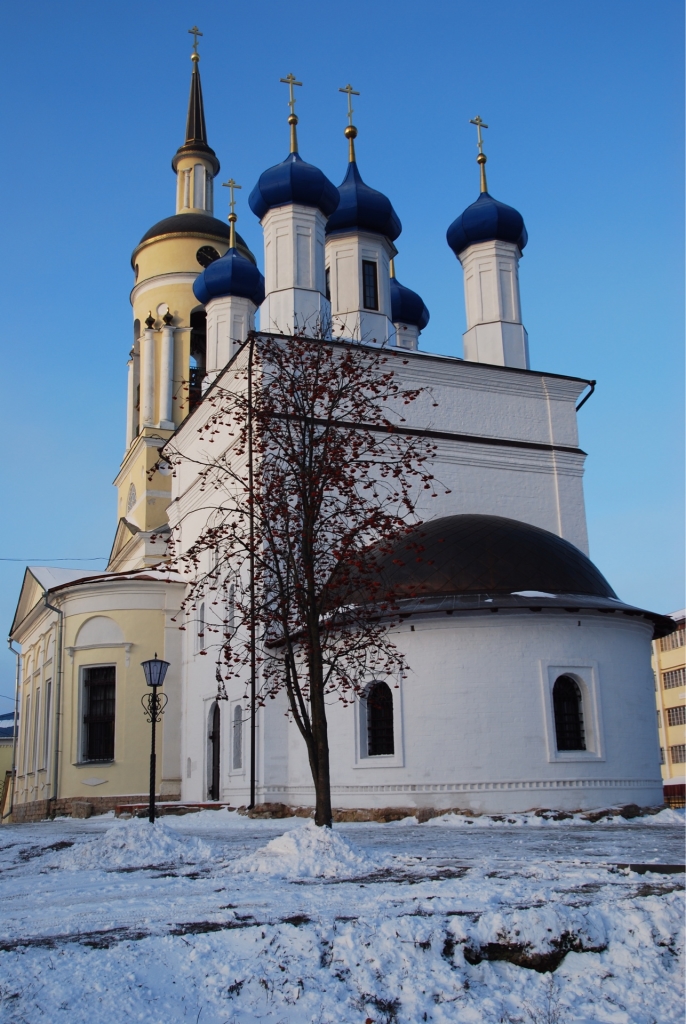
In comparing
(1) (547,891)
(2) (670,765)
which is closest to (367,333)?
(1) (547,891)

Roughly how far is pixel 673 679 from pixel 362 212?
3394 cm

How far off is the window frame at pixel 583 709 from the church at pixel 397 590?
0.04 meters

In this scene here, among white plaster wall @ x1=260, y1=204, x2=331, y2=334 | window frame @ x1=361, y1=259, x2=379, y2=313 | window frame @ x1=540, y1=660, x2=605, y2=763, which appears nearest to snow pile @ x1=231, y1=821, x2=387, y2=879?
window frame @ x1=540, y1=660, x2=605, y2=763

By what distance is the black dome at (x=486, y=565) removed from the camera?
15383 millimetres

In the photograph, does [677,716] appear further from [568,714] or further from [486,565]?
[486,565]

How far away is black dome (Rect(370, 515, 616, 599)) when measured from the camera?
15.4 m

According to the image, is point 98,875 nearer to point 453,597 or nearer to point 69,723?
point 453,597

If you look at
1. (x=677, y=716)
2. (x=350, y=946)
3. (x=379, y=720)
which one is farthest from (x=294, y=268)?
(x=677, y=716)

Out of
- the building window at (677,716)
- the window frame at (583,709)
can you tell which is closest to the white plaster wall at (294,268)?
the window frame at (583,709)

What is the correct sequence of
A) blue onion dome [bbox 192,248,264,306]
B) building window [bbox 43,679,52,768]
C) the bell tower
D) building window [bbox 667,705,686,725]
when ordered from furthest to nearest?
building window [bbox 667,705,686,725]
the bell tower
blue onion dome [bbox 192,248,264,306]
building window [bbox 43,679,52,768]

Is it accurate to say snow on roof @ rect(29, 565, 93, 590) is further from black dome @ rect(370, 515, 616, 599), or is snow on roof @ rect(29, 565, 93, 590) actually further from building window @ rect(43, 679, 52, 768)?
black dome @ rect(370, 515, 616, 599)

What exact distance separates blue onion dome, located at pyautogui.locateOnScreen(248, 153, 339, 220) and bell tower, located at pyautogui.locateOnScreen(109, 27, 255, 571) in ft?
27.8

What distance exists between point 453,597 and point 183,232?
19975mm

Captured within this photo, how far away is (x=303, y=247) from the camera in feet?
67.5
